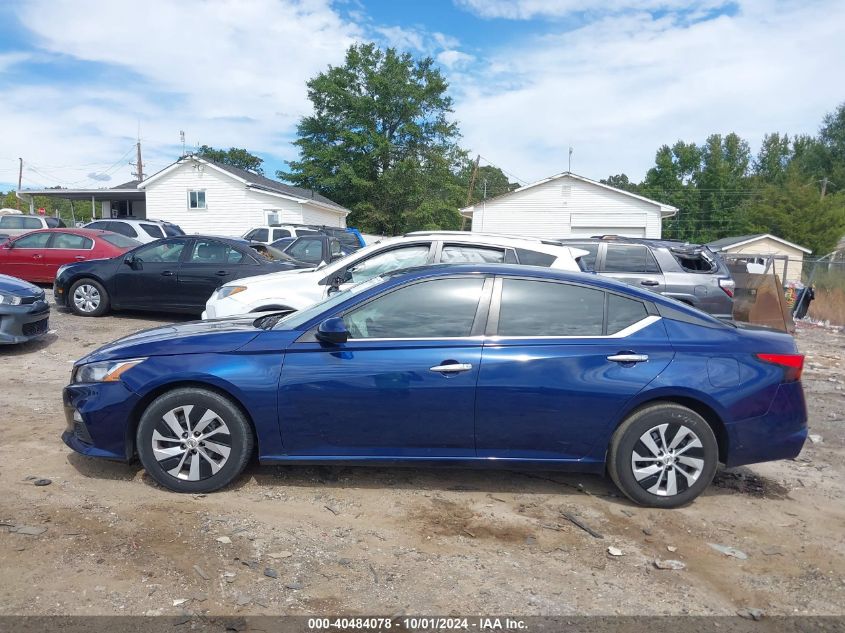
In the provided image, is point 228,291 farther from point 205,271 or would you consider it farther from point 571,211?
point 571,211

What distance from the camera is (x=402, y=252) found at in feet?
24.3

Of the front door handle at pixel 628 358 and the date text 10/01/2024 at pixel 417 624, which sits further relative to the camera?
the front door handle at pixel 628 358

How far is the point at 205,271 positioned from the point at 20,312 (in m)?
2.98

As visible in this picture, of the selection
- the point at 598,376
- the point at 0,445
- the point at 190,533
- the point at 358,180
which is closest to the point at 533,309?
the point at 598,376

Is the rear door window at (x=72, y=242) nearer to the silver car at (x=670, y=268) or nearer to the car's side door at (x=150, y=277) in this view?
the car's side door at (x=150, y=277)

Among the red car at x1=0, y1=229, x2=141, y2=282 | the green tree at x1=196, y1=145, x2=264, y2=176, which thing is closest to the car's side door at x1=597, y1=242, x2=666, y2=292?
the red car at x1=0, y1=229, x2=141, y2=282

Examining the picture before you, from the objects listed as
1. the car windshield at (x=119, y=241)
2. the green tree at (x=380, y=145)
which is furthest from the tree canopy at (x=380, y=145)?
the car windshield at (x=119, y=241)

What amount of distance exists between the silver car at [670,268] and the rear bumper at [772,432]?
532 cm

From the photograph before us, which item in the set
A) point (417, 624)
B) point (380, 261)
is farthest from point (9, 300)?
point (417, 624)

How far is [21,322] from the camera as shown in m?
8.00

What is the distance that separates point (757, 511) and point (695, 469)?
62cm

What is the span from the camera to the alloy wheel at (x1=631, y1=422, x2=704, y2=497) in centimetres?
414

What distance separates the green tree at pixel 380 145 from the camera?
145ft

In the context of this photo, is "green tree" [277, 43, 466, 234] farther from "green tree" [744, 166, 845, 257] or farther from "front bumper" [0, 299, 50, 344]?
"front bumper" [0, 299, 50, 344]
